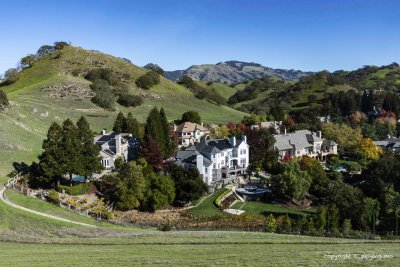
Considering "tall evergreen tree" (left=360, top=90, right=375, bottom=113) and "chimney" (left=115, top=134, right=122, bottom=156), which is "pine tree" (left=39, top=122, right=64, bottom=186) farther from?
"tall evergreen tree" (left=360, top=90, right=375, bottom=113)

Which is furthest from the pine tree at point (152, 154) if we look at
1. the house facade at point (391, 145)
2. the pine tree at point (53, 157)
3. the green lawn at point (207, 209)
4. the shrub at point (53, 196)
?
the house facade at point (391, 145)

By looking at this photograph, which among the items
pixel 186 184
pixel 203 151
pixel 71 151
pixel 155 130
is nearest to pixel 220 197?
pixel 186 184

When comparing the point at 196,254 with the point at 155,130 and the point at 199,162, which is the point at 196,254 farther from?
the point at 155,130

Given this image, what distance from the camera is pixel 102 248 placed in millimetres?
26906

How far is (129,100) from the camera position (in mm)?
119250

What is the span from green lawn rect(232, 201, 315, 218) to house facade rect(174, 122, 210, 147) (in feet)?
111

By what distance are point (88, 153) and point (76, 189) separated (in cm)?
513

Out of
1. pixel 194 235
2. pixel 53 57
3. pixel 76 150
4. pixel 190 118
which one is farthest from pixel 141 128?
pixel 53 57

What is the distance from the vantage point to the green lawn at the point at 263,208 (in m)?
57.2

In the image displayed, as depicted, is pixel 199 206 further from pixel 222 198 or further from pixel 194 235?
pixel 194 235

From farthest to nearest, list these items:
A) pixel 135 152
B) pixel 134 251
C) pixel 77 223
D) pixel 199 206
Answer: pixel 135 152 → pixel 199 206 → pixel 77 223 → pixel 134 251

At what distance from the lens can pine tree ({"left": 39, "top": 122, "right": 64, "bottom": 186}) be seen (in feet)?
165

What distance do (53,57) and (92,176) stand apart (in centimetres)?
9930

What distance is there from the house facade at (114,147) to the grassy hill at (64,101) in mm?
9341
